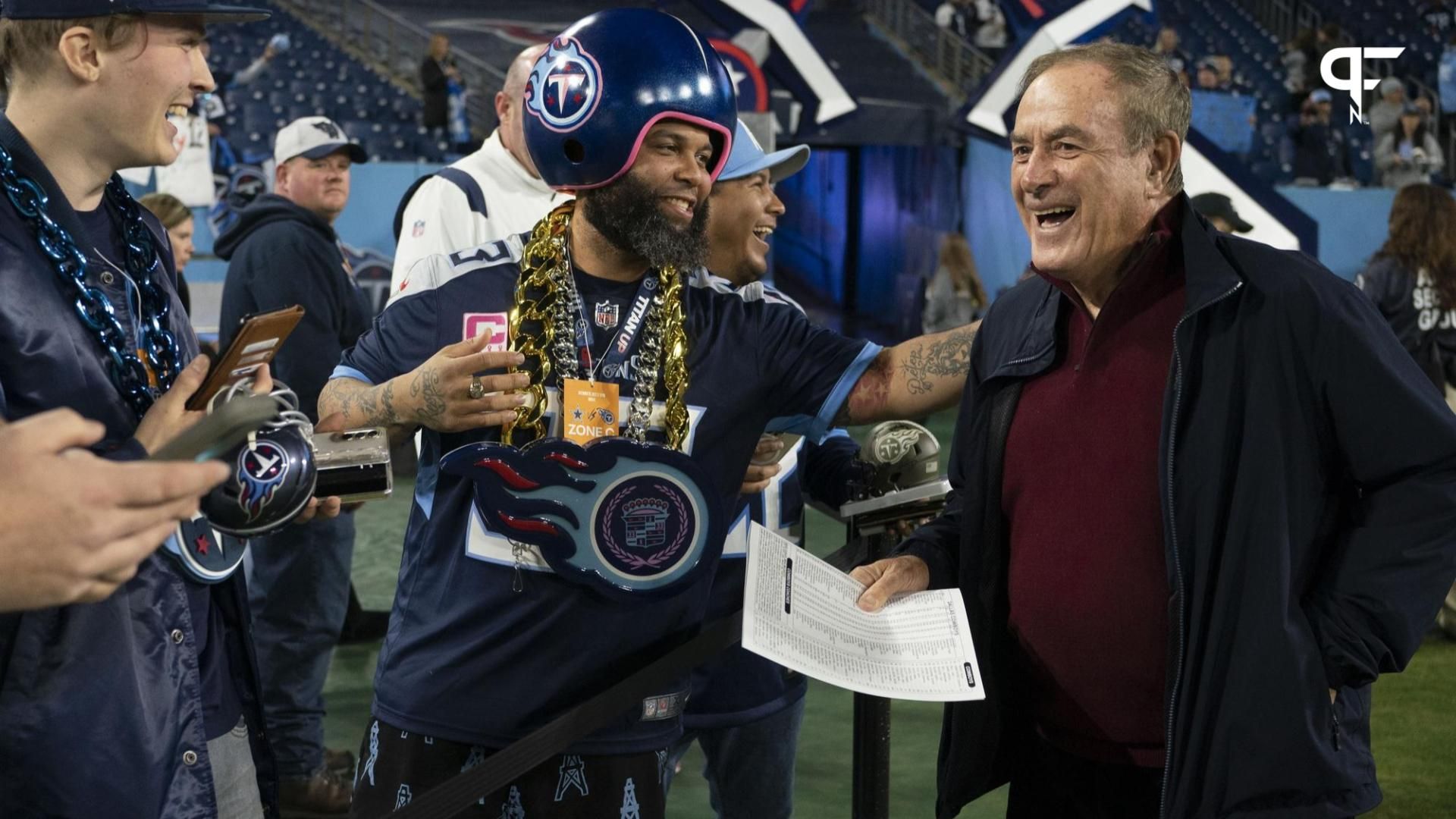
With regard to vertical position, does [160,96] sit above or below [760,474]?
above

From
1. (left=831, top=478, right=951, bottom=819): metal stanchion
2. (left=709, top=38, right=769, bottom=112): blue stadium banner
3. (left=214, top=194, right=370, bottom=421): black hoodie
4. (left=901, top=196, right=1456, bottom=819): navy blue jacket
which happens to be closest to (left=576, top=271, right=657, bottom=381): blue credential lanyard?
(left=831, top=478, right=951, bottom=819): metal stanchion

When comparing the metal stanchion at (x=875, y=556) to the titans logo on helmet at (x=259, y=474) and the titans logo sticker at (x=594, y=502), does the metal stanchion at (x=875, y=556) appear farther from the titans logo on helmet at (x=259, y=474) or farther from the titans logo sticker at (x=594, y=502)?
the titans logo on helmet at (x=259, y=474)

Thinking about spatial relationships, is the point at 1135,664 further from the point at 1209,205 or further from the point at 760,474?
the point at 1209,205

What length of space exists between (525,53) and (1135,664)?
2.80 m

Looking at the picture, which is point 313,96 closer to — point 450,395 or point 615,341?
point 615,341

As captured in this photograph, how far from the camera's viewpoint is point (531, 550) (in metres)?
2.30

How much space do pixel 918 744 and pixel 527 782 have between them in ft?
9.54

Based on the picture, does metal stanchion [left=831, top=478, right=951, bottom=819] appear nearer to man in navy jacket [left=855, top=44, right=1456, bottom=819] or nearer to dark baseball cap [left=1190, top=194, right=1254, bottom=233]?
man in navy jacket [left=855, top=44, right=1456, bottom=819]

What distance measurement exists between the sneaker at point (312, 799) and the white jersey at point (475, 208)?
1.61 m

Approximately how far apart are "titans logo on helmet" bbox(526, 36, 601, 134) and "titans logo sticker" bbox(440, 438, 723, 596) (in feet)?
1.86

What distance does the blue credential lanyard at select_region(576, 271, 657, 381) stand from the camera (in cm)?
236

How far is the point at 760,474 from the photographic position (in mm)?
2896

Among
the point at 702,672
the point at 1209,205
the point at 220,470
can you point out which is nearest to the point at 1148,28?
the point at 1209,205

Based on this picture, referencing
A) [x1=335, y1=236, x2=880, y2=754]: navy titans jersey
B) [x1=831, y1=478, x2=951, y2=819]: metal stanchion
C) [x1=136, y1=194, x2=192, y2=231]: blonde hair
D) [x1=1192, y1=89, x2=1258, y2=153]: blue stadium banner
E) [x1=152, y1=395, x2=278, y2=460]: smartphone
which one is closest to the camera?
[x1=152, y1=395, x2=278, y2=460]: smartphone
